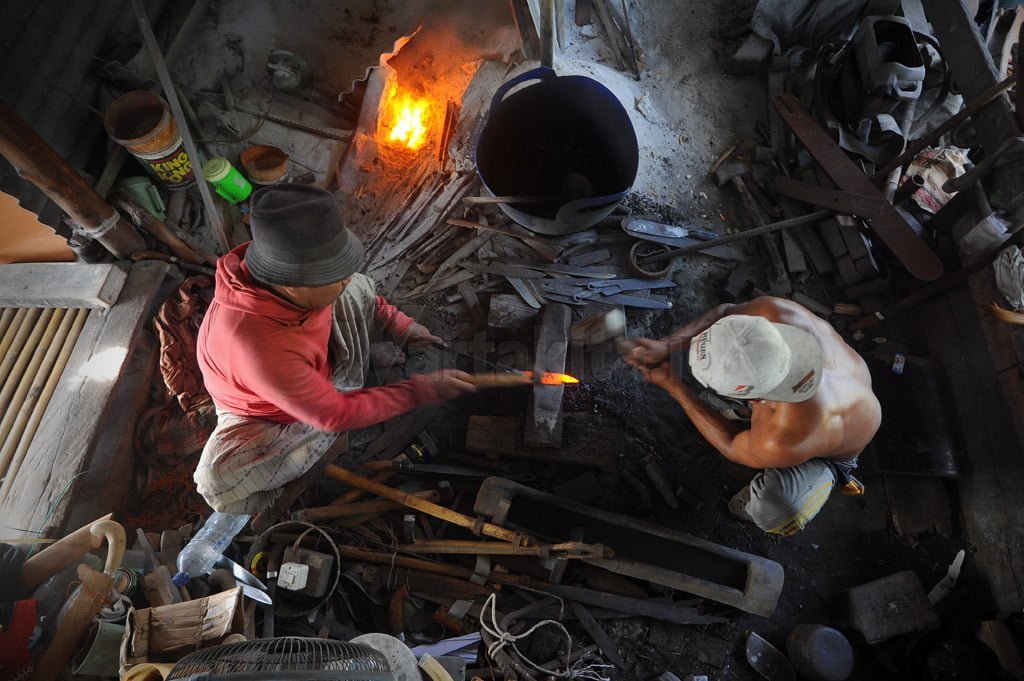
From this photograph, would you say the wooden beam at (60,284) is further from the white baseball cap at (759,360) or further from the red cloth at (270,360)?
the white baseball cap at (759,360)

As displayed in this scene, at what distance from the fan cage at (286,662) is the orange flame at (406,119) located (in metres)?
5.35

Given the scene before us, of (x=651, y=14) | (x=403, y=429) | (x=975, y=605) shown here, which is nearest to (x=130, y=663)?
(x=403, y=429)

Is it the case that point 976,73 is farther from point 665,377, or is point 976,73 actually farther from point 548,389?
point 548,389

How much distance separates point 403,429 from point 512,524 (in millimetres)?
1369

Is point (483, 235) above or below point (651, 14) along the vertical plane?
below

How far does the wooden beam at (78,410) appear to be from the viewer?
450 cm

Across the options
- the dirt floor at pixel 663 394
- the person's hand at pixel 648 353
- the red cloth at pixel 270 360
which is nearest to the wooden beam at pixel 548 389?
Answer: the dirt floor at pixel 663 394

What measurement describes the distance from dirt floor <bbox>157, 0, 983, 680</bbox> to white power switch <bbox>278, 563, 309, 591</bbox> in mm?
1706

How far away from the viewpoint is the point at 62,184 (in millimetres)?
4609

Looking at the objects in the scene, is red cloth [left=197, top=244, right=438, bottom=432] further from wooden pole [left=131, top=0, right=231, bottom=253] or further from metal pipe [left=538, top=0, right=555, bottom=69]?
metal pipe [left=538, top=0, right=555, bottom=69]

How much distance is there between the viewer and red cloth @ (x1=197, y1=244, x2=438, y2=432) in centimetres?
318

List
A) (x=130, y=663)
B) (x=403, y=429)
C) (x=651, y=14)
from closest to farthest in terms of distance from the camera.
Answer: (x=130, y=663) < (x=403, y=429) < (x=651, y=14)

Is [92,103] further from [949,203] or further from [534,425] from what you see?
[949,203]

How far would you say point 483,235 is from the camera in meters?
5.86
